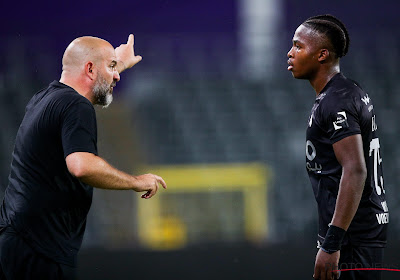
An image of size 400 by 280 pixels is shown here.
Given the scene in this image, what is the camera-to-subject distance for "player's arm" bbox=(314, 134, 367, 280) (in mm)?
2734

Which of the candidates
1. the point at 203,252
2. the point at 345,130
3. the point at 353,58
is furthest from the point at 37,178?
the point at 353,58

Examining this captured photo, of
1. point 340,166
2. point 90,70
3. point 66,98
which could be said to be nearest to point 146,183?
point 66,98

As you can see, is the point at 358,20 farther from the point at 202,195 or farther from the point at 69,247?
the point at 69,247

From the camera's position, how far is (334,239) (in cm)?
276

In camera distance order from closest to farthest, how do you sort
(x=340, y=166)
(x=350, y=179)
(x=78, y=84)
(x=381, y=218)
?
1. (x=350, y=179)
2. (x=340, y=166)
3. (x=381, y=218)
4. (x=78, y=84)

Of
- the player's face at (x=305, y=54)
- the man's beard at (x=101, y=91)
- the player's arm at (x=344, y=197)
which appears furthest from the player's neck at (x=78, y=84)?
the player's arm at (x=344, y=197)

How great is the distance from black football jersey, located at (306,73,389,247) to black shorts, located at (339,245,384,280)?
0.03 metres

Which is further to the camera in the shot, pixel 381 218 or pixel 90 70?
pixel 90 70

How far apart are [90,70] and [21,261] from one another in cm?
102

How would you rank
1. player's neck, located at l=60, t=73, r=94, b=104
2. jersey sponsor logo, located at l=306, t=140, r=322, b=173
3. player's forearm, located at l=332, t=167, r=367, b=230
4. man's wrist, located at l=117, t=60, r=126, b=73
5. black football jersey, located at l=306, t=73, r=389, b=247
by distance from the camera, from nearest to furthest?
player's forearm, located at l=332, t=167, r=367, b=230, black football jersey, located at l=306, t=73, r=389, b=247, jersey sponsor logo, located at l=306, t=140, r=322, b=173, player's neck, located at l=60, t=73, r=94, b=104, man's wrist, located at l=117, t=60, r=126, b=73

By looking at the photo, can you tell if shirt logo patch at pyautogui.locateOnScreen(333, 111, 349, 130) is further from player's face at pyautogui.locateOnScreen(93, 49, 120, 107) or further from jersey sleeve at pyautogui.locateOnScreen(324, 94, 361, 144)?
player's face at pyautogui.locateOnScreen(93, 49, 120, 107)

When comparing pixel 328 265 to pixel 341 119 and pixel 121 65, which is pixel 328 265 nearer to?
pixel 341 119

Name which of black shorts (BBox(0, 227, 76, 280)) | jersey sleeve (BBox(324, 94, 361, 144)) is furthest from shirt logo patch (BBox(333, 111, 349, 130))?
black shorts (BBox(0, 227, 76, 280))

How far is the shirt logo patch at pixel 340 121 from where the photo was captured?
277 cm
